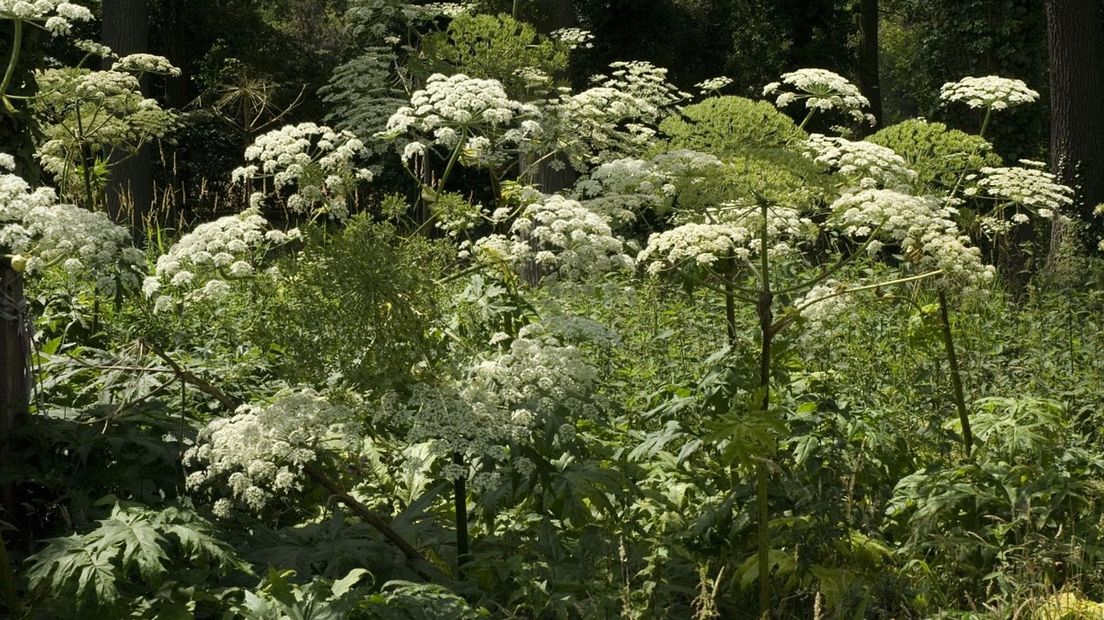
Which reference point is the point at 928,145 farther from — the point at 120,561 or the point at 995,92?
the point at 120,561

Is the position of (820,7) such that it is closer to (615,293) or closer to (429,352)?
(615,293)

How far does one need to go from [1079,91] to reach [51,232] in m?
12.3

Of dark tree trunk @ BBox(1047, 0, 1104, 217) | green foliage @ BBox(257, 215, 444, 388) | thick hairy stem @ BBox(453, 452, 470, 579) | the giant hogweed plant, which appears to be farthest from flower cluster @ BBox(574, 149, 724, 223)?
dark tree trunk @ BBox(1047, 0, 1104, 217)

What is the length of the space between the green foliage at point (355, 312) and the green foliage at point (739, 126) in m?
1.64

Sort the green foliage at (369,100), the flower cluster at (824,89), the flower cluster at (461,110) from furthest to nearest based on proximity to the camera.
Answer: the green foliage at (369,100) → the flower cluster at (824,89) → the flower cluster at (461,110)

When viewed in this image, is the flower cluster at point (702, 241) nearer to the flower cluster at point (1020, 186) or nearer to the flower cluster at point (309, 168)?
the flower cluster at point (309, 168)

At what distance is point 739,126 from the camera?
5125 millimetres

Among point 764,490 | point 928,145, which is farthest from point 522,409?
point 928,145

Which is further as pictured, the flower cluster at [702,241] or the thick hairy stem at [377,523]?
the flower cluster at [702,241]

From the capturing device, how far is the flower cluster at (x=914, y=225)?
4.93m

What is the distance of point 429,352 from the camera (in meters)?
4.29

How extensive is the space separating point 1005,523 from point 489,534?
2183mm

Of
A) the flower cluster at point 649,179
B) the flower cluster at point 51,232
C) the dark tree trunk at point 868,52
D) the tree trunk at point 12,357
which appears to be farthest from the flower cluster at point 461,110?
the dark tree trunk at point 868,52

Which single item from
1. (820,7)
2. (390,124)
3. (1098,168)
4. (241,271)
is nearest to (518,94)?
(390,124)
